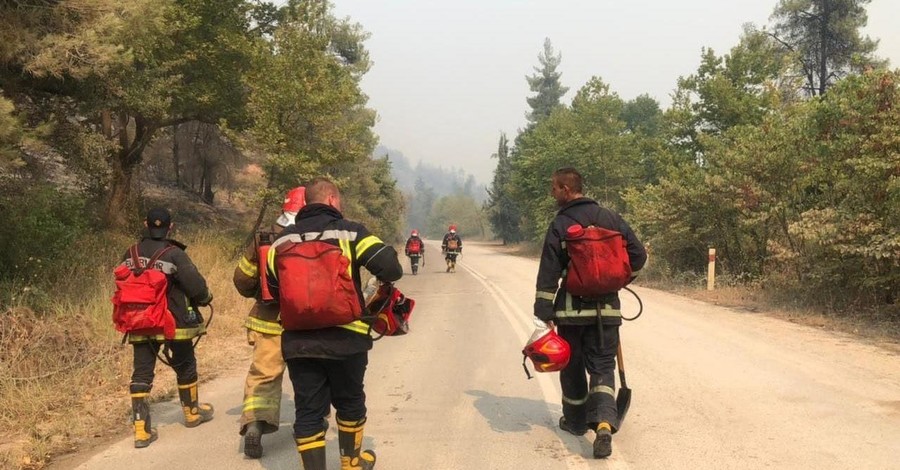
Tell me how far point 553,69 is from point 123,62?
6797cm

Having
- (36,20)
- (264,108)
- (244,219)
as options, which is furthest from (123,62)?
(244,219)

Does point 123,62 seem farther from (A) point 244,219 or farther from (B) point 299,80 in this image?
(A) point 244,219

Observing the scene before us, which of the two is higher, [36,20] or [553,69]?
[553,69]

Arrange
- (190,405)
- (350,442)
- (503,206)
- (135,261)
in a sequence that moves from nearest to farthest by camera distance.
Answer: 1. (350,442)
2. (135,261)
3. (190,405)
4. (503,206)

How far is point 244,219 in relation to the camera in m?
24.4

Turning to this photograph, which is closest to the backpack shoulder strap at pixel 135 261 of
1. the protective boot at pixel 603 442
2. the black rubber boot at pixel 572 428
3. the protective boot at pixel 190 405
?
the protective boot at pixel 190 405

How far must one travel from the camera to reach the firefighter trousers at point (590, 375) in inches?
167

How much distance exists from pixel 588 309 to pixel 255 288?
7.97ft

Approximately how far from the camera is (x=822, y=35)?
30.9 metres

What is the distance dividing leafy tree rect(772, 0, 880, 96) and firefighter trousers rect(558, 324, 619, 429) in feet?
103

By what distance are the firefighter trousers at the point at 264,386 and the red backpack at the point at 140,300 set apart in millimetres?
765

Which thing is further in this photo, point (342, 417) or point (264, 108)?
point (264, 108)

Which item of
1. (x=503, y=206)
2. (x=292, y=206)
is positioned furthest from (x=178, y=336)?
(x=503, y=206)

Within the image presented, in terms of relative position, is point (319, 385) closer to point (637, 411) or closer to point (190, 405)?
point (190, 405)
